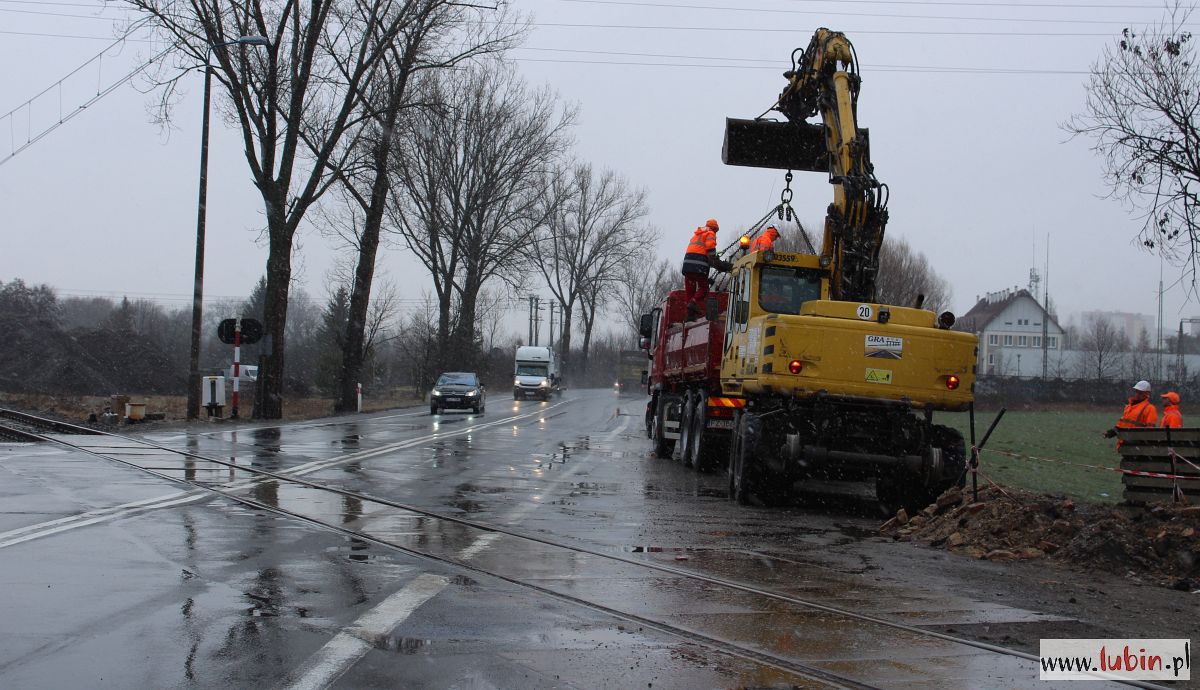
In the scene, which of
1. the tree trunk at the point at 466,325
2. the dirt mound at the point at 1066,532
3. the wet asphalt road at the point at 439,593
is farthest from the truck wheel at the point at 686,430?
the tree trunk at the point at 466,325

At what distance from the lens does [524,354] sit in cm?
5769

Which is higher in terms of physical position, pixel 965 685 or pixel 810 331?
pixel 810 331

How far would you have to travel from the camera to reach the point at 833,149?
14281 millimetres

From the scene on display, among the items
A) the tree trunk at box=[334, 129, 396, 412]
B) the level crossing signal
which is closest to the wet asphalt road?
the level crossing signal

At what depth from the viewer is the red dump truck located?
16.4 meters

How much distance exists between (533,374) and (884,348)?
44795mm

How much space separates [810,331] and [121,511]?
739cm

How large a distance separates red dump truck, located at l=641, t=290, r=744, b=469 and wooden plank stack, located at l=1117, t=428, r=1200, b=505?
500cm

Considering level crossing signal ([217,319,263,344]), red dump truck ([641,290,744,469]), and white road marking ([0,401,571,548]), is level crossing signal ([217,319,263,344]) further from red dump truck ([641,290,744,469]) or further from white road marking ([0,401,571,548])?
white road marking ([0,401,571,548])

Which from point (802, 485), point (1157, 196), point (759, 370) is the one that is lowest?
point (802, 485)

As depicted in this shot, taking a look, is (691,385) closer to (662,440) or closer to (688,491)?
(662,440)

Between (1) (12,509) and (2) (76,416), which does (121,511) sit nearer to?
(1) (12,509)

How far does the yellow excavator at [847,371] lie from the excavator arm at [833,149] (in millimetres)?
21

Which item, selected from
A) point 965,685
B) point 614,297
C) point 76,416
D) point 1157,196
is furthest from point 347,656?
point 614,297
